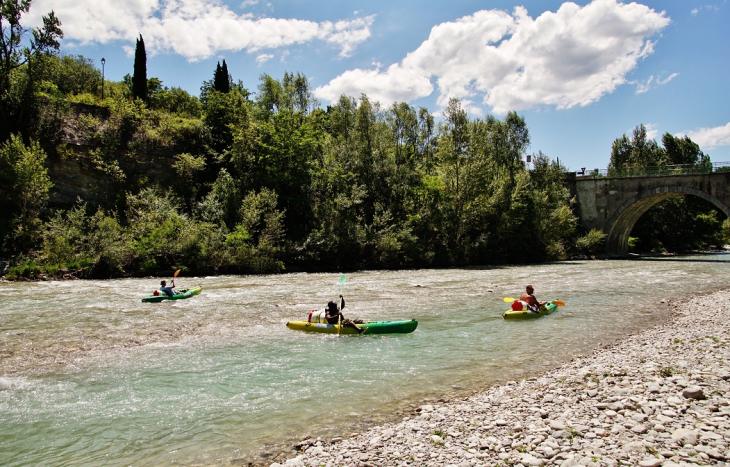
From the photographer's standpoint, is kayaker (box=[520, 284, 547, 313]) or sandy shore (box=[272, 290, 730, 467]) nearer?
sandy shore (box=[272, 290, 730, 467])

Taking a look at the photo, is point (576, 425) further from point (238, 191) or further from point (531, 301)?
point (238, 191)

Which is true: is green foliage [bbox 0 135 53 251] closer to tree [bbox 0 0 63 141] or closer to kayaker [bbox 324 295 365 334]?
tree [bbox 0 0 63 141]

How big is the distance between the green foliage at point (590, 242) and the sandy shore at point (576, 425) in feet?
128

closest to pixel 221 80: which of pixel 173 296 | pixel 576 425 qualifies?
pixel 173 296

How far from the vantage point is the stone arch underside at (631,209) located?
3944cm

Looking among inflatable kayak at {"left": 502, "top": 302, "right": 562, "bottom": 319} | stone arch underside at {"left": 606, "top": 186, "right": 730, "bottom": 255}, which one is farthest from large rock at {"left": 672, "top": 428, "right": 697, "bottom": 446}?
stone arch underside at {"left": 606, "top": 186, "right": 730, "bottom": 255}

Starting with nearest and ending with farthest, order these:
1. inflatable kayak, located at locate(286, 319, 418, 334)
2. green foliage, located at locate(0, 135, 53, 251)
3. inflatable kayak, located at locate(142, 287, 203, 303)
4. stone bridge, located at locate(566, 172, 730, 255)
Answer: inflatable kayak, located at locate(286, 319, 418, 334), inflatable kayak, located at locate(142, 287, 203, 303), green foliage, located at locate(0, 135, 53, 251), stone bridge, located at locate(566, 172, 730, 255)

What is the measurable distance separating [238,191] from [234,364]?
88.8 feet

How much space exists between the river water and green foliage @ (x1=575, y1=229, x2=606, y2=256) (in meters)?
25.9

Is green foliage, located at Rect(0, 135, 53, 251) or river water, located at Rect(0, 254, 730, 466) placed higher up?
green foliage, located at Rect(0, 135, 53, 251)

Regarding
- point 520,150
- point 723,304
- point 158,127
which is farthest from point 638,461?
point 520,150

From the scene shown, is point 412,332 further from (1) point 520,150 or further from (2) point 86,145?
(1) point 520,150

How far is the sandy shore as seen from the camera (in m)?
4.66

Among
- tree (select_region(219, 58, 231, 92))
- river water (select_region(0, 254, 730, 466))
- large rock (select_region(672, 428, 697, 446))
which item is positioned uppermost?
tree (select_region(219, 58, 231, 92))
